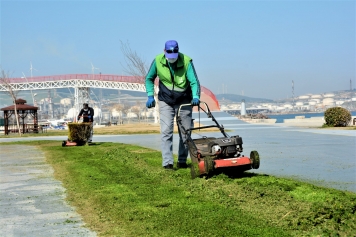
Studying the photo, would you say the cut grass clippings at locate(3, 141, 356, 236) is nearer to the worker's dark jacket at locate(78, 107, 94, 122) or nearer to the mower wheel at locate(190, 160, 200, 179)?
the mower wheel at locate(190, 160, 200, 179)

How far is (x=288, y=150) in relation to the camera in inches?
489

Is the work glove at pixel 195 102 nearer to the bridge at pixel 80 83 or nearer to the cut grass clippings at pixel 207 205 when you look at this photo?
the cut grass clippings at pixel 207 205

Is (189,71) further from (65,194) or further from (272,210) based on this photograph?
(272,210)

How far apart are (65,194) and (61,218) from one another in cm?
161

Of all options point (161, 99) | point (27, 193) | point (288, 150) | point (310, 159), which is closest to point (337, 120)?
point (288, 150)

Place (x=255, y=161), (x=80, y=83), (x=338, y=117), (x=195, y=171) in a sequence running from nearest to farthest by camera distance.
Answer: (x=255, y=161) < (x=195, y=171) < (x=338, y=117) < (x=80, y=83)

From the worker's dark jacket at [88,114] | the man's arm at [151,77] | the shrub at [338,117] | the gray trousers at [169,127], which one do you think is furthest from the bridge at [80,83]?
the gray trousers at [169,127]

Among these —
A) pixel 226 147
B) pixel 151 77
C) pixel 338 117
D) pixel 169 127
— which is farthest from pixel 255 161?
pixel 338 117

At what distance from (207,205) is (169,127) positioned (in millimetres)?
3765

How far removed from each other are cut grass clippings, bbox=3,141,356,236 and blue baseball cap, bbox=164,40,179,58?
1.85 metres

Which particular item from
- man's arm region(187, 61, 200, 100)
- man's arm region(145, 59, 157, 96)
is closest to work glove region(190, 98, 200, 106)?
man's arm region(187, 61, 200, 100)

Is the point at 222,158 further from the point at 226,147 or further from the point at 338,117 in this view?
the point at 338,117

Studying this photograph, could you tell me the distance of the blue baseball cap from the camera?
8.34 metres

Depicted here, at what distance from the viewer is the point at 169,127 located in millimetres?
8984
